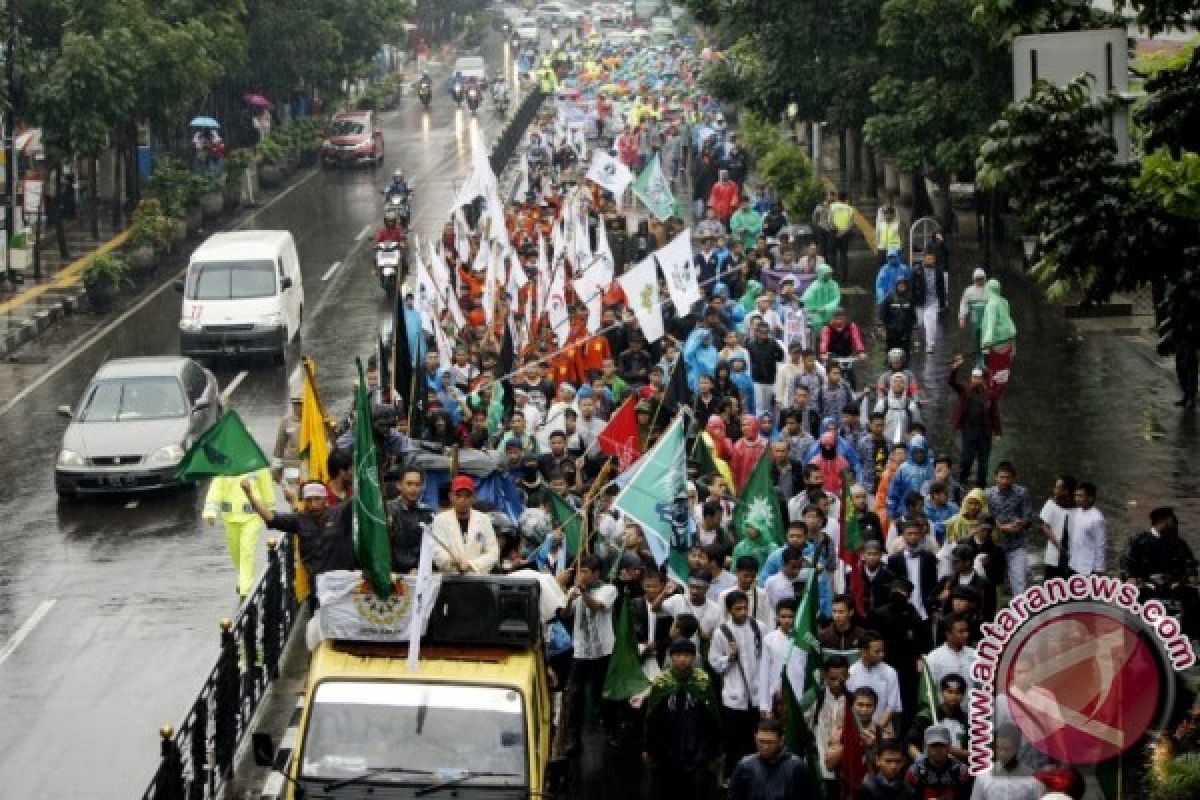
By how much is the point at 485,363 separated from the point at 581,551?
8.61 meters

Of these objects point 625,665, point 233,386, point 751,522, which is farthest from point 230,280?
point 625,665

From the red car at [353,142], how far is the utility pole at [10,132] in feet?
65.4

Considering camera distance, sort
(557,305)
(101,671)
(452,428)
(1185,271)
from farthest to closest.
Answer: (557,305) < (452,428) < (101,671) < (1185,271)

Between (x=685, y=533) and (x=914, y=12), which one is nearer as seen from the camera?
(x=685, y=533)

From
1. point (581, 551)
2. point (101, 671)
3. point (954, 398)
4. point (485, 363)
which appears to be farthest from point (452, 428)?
point (954, 398)

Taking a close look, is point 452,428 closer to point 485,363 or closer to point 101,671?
point 485,363

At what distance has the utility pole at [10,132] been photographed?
41000mm

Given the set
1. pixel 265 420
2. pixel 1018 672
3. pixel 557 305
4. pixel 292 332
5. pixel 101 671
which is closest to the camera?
pixel 1018 672

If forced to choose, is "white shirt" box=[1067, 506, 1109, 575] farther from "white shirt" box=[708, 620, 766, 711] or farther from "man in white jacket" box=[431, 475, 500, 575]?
"man in white jacket" box=[431, 475, 500, 575]

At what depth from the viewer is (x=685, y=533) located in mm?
17641

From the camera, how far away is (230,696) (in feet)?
54.2

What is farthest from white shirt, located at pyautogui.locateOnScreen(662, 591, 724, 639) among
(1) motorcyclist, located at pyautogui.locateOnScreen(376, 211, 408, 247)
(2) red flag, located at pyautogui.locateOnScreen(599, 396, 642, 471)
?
(1) motorcyclist, located at pyautogui.locateOnScreen(376, 211, 408, 247)

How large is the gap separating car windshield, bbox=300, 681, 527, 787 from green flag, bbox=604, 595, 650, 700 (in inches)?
113

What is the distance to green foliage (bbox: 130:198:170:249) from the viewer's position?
44.1 meters
